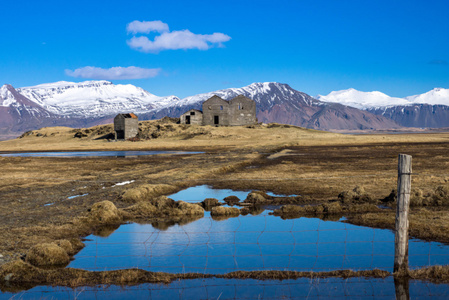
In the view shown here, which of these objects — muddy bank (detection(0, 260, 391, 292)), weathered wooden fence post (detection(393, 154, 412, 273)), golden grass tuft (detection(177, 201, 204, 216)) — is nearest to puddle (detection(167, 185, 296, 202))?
golden grass tuft (detection(177, 201, 204, 216))

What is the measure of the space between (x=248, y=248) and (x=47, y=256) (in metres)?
6.08

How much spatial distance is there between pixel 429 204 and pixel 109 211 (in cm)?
1380

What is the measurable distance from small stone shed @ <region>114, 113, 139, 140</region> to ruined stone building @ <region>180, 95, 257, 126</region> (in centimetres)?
1400

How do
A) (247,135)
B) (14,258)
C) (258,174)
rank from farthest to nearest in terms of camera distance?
(247,135) < (258,174) < (14,258)

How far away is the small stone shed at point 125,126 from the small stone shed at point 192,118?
1353 cm

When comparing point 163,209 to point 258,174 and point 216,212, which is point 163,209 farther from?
point 258,174

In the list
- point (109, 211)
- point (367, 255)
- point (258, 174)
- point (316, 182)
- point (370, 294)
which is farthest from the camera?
point (258, 174)

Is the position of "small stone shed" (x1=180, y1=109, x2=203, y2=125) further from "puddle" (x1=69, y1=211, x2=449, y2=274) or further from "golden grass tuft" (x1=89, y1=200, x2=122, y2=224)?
"puddle" (x1=69, y1=211, x2=449, y2=274)

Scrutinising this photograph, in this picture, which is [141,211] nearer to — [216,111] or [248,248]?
[248,248]

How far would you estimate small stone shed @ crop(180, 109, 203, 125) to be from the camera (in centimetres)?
10362

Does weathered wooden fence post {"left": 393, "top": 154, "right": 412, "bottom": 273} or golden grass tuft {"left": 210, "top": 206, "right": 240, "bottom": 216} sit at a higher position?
weathered wooden fence post {"left": 393, "top": 154, "right": 412, "bottom": 273}

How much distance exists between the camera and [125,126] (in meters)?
91.9

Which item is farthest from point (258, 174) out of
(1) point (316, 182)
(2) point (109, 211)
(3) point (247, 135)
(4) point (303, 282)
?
(3) point (247, 135)

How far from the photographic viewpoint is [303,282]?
35.6 feet
